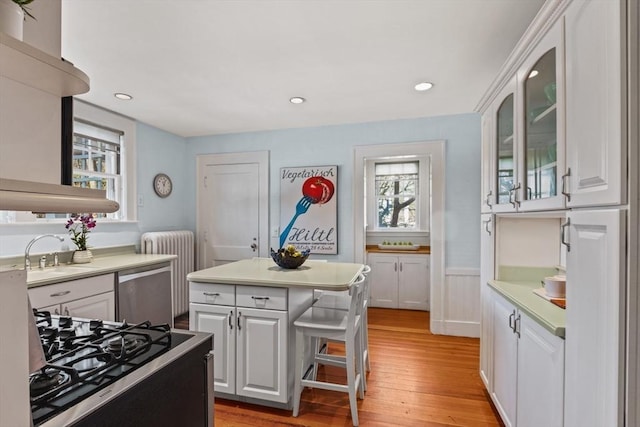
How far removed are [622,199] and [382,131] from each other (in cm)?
299

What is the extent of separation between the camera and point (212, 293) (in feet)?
7.14

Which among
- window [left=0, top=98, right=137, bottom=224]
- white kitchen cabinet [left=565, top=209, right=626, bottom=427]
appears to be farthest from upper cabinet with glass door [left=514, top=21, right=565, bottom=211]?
window [left=0, top=98, right=137, bottom=224]

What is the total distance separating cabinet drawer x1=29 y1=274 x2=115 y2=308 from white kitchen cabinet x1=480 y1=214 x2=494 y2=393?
9.61 feet

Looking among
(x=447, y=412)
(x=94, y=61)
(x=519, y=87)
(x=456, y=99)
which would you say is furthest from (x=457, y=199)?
(x=94, y=61)

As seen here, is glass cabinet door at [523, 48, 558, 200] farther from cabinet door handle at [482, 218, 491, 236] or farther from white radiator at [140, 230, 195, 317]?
white radiator at [140, 230, 195, 317]

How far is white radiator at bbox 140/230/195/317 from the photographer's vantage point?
367 centimetres

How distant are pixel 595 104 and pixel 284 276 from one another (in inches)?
70.3

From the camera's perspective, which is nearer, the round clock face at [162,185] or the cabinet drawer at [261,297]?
the cabinet drawer at [261,297]

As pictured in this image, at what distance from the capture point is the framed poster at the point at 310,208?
3963 mm

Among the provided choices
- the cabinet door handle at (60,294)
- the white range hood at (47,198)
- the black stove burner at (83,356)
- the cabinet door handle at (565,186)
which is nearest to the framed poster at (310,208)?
the cabinet door handle at (60,294)

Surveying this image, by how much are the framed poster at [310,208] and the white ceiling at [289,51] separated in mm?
928

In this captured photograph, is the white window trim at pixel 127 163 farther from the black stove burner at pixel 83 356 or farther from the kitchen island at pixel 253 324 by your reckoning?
the black stove burner at pixel 83 356

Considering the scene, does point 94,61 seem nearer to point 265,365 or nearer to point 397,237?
point 265,365

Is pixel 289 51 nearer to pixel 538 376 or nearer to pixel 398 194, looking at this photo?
pixel 538 376
